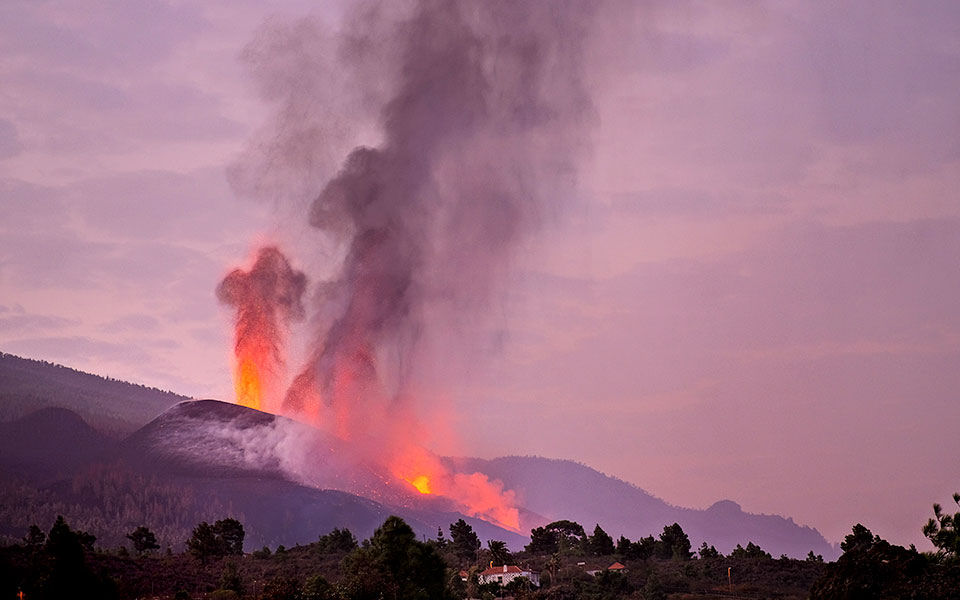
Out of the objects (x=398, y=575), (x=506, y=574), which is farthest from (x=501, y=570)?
(x=398, y=575)

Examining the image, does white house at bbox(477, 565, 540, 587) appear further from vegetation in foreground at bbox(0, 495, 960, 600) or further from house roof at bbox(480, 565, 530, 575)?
vegetation in foreground at bbox(0, 495, 960, 600)

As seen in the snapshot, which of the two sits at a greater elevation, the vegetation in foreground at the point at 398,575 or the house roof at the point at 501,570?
the house roof at the point at 501,570

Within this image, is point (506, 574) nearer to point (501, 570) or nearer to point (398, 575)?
point (501, 570)

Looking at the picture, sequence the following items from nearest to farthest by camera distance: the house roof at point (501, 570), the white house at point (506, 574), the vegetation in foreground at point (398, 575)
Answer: the vegetation in foreground at point (398, 575) → the white house at point (506, 574) → the house roof at point (501, 570)

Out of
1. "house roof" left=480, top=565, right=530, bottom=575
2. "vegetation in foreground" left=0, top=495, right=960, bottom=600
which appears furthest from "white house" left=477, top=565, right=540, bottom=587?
"vegetation in foreground" left=0, top=495, right=960, bottom=600

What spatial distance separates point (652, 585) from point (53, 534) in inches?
3650

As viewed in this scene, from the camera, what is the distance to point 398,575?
126 m

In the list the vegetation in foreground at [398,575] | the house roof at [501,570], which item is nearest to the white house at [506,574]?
the house roof at [501,570]

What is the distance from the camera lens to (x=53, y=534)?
10262cm

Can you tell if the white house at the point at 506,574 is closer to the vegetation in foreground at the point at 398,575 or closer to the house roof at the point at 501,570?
the house roof at the point at 501,570

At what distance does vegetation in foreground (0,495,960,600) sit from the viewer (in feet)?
283

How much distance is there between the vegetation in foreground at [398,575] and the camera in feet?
283

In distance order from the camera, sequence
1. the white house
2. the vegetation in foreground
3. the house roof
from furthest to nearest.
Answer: the house roof → the white house → the vegetation in foreground

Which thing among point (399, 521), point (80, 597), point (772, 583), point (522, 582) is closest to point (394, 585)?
point (399, 521)
